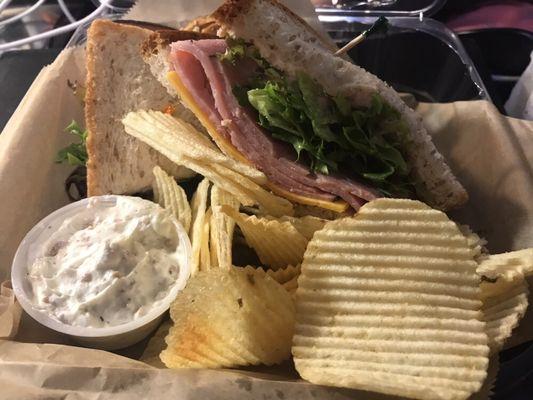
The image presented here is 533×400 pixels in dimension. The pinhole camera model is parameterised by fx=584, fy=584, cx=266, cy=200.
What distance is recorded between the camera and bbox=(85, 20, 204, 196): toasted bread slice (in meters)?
1.67

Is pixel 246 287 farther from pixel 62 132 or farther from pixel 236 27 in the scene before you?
pixel 62 132

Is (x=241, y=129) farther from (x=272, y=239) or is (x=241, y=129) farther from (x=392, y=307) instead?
(x=392, y=307)

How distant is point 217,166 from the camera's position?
1.42 m

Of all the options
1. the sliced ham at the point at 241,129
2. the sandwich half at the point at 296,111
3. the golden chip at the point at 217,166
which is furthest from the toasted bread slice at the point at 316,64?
the golden chip at the point at 217,166

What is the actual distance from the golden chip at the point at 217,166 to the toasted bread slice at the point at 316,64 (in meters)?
0.27

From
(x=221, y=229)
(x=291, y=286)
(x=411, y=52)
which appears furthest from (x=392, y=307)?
(x=411, y=52)

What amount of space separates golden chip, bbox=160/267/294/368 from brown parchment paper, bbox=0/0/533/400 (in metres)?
0.03

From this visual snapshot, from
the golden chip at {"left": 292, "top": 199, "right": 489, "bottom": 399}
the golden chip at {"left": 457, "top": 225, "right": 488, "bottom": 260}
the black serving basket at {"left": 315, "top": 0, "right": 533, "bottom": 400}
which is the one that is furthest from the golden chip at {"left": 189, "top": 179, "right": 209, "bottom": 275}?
the black serving basket at {"left": 315, "top": 0, "right": 533, "bottom": 400}

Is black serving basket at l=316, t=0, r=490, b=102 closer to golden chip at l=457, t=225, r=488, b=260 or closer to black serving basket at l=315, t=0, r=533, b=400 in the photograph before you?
black serving basket at l=315, t=0, r=533, b=400

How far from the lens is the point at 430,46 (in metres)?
2.09

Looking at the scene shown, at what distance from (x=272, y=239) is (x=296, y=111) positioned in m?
0.32

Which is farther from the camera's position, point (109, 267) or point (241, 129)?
point (241, 129)

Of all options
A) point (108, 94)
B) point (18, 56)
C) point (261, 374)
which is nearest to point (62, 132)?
point (108, 94)

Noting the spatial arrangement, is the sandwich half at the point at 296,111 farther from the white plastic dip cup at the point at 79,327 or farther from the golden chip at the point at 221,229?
the white plastic dip cup at the point at 79,327
